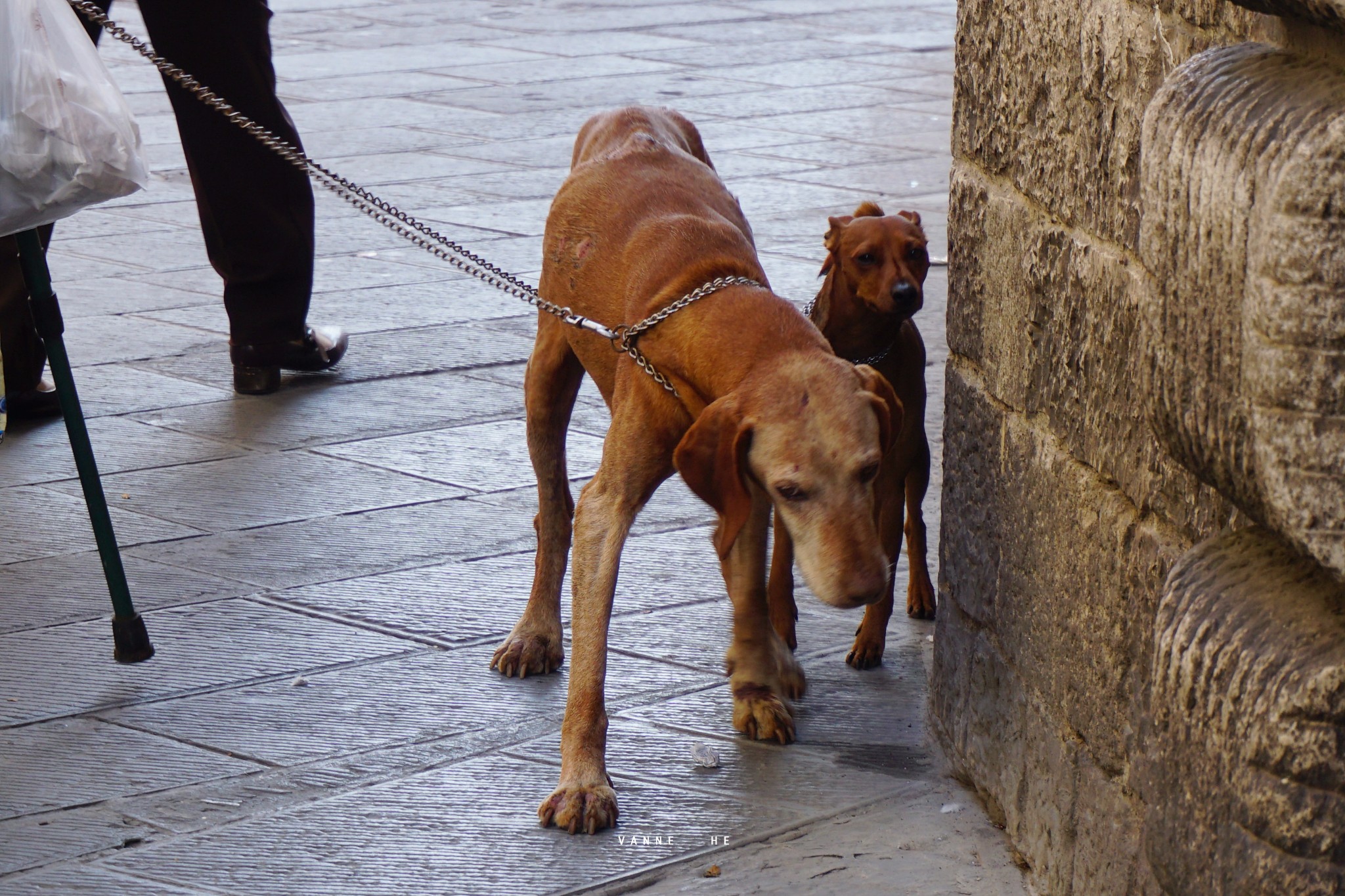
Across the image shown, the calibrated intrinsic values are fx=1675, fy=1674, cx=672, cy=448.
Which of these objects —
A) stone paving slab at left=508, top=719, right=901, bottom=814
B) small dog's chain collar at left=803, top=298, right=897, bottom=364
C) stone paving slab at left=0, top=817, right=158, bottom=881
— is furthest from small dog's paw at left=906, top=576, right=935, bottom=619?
stone paving slab at left=0, top=817, right=158, bottom=881

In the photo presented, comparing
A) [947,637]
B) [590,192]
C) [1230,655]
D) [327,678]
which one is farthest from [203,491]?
[1230,655]

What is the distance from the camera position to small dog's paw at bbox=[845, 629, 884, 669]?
3.72 m

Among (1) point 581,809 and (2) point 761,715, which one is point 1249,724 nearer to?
(1) point 581,809

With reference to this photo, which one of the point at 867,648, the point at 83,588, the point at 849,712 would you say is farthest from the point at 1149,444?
the point at 83,588

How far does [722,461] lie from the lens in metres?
2.82

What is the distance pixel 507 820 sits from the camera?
10.0ft

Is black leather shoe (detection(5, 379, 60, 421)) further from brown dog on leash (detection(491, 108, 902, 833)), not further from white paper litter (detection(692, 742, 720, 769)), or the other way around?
white paper litter (detection(692, 742, 720, 769))

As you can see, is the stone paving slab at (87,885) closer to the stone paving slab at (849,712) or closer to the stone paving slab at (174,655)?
the stone paving slab at (174,655)

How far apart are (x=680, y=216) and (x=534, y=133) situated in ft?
22.3

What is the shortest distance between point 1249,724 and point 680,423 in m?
1.61

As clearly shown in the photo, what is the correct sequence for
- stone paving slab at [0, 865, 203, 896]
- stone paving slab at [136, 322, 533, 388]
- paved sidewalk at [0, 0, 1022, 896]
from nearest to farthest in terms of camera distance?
1. stone paving slab at [0, 865, 203, 896]
2. paved sidewalk at [0, 0, 1022, 896]
3. stone paving slab at [136, 322, 533, 388]

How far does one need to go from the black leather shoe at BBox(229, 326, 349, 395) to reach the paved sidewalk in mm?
66

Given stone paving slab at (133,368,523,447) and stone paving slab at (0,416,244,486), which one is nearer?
stone paving slab at (0,416,244,486)

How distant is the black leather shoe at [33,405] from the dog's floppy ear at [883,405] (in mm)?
3463
